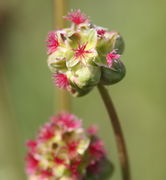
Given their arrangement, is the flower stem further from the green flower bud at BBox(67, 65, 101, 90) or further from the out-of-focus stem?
the out-of-focus stem

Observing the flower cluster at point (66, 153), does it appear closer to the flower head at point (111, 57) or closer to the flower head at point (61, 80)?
the flower head at point (61, 80)

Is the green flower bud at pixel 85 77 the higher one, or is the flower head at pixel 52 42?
the flower head at pixel 52 42

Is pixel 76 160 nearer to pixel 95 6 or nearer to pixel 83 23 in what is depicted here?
pixel 83 23

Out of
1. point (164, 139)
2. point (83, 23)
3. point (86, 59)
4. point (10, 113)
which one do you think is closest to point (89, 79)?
point (86, 59)

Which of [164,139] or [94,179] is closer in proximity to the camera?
[94,179]

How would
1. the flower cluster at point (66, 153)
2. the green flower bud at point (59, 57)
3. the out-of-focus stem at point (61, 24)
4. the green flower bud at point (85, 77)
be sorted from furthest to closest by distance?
the out-of-focus stem at point (61, 24) < the flower cluster at point (66, 153) < the green flower bud at point (59, 57) < the green flower bud at point (85, 77)

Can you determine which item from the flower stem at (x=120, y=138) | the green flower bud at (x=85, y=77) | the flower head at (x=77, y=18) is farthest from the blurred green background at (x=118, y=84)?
the green flower bud at (x=85, y=77)
